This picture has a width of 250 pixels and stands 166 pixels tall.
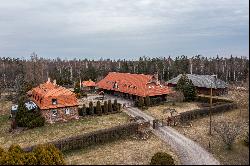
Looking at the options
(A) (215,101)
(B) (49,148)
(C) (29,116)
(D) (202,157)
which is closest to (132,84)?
(A) (215,101)

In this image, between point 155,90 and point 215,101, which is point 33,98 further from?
point 215,101

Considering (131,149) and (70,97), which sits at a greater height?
(70,97)

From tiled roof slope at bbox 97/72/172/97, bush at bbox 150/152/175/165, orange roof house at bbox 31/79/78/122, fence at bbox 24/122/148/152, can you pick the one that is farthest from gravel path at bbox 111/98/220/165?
tiled roof slope at bbox 97/72/172/97

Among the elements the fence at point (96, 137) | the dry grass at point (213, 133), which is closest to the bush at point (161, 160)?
the dry grass at point (213, 133)

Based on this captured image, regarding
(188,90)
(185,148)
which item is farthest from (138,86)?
(185,148)

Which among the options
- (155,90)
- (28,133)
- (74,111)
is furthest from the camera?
(155,90)

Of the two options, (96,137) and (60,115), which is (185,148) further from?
(60,115)
